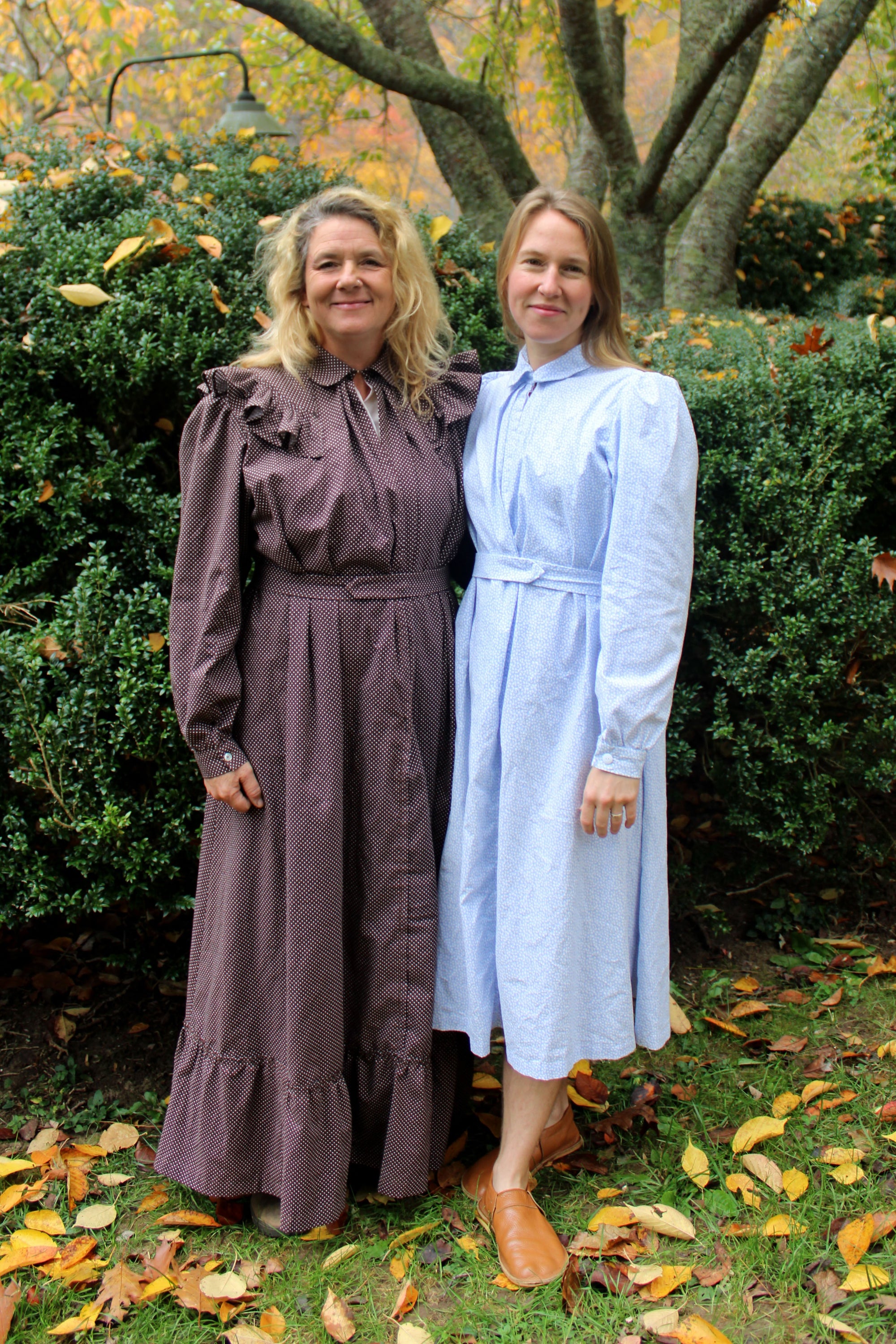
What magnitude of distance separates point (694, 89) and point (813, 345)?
249 cm

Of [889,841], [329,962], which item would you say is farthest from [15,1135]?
[889,841]

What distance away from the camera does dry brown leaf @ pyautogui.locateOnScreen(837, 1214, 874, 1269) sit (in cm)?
221

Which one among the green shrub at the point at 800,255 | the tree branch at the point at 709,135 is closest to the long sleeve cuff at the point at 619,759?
the tree branch at the point at 709,135

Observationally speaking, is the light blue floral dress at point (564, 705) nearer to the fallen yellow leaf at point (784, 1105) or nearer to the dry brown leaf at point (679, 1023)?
the fallen yellow leaf at point (784, 1105)

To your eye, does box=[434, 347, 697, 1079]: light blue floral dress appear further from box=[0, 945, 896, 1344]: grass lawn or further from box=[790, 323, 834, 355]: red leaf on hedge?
box=[790, 323, 834, 355]: red leaf on hedge

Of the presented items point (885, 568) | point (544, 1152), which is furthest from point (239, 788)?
point (885, 568)

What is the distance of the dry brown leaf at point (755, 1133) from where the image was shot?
261 cm

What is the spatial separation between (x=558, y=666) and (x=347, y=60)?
423 cm

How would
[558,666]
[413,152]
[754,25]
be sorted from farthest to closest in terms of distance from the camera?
1. [413,152]
2. [754,25]
3. [558,666]

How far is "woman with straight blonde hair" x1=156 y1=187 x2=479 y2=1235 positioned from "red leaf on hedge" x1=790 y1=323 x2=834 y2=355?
136cm

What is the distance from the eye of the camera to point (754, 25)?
15.4 feet

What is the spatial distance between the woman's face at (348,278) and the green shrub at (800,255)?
564cm

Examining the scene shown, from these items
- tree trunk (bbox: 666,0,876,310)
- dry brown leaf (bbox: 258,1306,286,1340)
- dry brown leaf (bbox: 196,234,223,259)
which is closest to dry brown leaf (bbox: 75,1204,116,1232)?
dry brown leaf (bbox: 258,1306,286,1340)

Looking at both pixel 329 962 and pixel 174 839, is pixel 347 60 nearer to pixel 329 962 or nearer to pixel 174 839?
pixel 174 839
